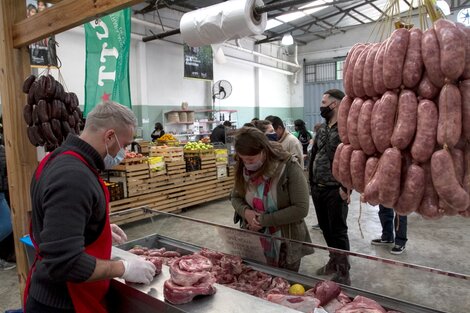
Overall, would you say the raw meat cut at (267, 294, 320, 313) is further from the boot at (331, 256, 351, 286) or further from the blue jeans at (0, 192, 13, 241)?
the blue jeans at (0, 192, 13, 241)

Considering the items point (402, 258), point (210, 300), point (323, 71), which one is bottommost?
point (402, 258)

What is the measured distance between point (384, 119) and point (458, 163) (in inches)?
9.9

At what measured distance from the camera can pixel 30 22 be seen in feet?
9.74

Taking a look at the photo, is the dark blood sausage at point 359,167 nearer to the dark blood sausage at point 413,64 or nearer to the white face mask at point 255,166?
the dark blood sausage at point 413,64

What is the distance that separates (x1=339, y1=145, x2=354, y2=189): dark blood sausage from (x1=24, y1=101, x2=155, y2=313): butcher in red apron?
973mm

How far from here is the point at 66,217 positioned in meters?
1.41

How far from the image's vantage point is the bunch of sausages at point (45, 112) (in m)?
3.04

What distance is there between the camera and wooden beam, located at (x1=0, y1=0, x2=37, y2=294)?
10.3 feet

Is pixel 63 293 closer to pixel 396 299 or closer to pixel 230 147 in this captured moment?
pixel 396 299

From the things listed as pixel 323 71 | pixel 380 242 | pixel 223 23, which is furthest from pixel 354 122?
pixel 323 71

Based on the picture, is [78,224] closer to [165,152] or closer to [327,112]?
[327,112]

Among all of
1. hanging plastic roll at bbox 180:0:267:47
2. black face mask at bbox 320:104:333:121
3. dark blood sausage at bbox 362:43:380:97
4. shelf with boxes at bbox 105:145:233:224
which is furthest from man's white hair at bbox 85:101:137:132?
shelf with boxes at bbox 105:145:233:224

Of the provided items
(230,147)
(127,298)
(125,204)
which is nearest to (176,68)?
(230,147)

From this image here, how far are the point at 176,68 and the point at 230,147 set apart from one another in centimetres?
516
